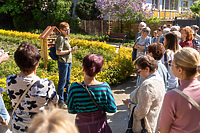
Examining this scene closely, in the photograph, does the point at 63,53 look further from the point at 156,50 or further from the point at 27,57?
the point at 27,57

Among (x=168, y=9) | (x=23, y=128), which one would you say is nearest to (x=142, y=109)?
(x=23, y=128)

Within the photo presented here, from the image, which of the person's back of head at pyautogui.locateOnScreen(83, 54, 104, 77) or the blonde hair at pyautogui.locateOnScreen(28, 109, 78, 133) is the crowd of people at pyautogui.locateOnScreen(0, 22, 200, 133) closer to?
the person's back of head at pyautogui.locateOnScreen(83, 54, 104, 77)

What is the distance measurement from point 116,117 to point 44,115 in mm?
4078

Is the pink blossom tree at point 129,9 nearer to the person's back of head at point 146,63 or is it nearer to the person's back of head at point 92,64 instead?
the person's back of head at point 146,63

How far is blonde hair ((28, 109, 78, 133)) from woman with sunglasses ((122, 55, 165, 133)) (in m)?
1.67

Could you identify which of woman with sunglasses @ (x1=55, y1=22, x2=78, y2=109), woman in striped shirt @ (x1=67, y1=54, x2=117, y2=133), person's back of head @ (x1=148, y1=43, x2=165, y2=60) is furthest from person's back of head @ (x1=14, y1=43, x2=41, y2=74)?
woman with sunglasses @ (x1=55, y1=22, x2=78, y2=109)

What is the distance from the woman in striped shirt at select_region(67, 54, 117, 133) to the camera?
2.47 meters

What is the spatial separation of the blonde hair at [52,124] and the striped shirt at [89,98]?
1421 millimetres

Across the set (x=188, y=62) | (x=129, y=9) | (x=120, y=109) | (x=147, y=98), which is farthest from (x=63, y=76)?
(x=129, y=9)

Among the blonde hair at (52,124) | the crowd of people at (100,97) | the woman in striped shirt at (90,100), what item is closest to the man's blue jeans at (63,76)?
the crowd of people at (100,97)

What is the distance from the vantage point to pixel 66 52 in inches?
195

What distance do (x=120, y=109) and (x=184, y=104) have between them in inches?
138

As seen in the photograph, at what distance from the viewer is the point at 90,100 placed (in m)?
2.47

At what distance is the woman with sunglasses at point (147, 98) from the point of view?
101 inches
